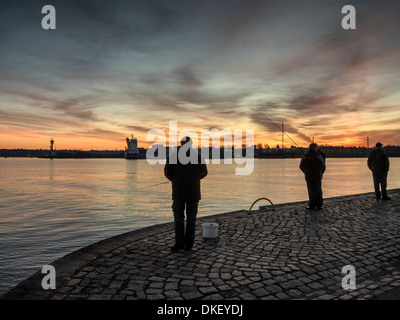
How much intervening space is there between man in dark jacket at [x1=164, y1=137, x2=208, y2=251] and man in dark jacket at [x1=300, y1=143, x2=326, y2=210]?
529cm

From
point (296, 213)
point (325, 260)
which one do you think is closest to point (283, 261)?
point (325, 260)

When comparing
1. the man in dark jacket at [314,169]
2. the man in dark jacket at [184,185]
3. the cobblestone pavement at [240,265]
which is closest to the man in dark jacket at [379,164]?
the man in dark jacket at [314,169]

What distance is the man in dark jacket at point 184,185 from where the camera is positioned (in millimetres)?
5340

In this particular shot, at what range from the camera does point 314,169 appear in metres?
9.34

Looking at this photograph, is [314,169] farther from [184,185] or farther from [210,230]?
[184,185]

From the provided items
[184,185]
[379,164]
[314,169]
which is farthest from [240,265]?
[379,164]

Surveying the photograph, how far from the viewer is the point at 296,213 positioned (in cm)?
900

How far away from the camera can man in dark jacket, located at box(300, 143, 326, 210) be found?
9.30 m

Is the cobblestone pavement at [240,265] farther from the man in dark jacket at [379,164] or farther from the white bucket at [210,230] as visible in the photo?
the man in dark jacket at [379,164]

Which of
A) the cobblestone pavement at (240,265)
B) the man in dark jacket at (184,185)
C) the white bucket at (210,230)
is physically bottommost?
the cobblestone pavement at (240,265)

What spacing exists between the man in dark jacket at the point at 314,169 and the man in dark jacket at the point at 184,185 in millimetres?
5291

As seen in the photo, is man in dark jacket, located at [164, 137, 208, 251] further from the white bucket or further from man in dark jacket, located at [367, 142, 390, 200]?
man in dark jacket, located at [367, 142, 390, 200]

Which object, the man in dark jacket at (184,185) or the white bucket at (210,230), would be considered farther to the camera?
the white bucket at (210,230)
